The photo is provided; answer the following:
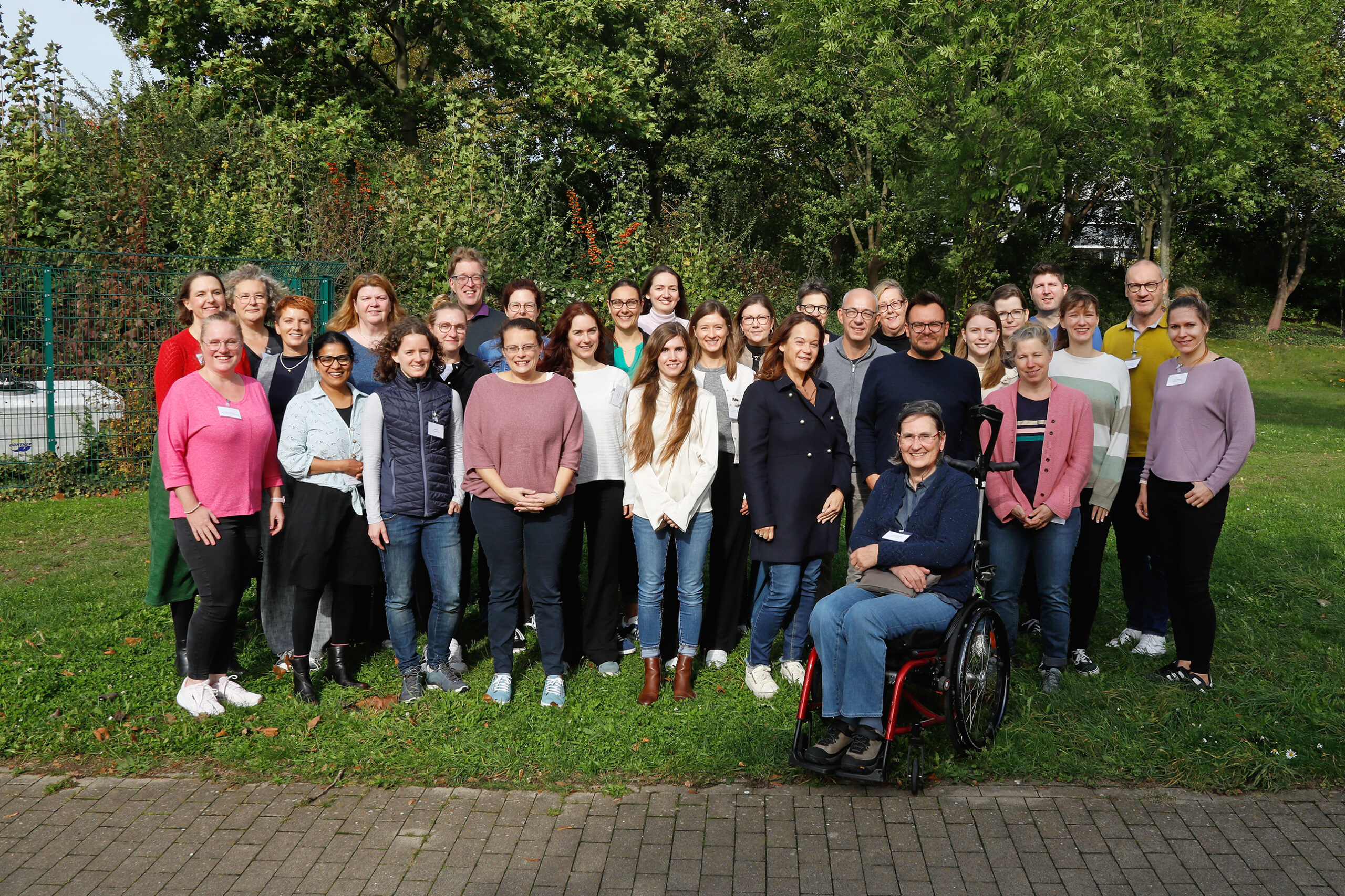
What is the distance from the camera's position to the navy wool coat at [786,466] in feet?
16.8

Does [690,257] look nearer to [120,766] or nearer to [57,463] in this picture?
[57,463]

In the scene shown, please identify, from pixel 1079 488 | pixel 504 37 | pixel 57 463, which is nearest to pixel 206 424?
pixel 1079 488

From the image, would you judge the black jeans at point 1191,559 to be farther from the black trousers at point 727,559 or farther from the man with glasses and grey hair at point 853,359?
the black trousers at point 727,559

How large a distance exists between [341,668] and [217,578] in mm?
864

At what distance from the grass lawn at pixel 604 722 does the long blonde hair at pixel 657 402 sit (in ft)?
4.23

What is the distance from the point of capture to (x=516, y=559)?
5113 millimetres

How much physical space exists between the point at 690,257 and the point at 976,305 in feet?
23.5

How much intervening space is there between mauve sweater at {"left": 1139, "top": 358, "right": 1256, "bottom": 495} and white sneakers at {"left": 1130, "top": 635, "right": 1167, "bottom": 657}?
1.15 metres

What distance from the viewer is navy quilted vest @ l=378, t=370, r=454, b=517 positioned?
4.99 metres

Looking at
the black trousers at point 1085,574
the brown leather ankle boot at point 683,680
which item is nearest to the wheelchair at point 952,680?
the brown leather ankle boot at point 683,680

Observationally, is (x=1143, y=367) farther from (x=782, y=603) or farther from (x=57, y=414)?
(x=57, y=414)

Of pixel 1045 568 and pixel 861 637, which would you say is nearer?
pixel 861 637

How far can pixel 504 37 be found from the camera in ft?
65.1

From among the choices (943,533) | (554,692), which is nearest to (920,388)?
(943,533)
